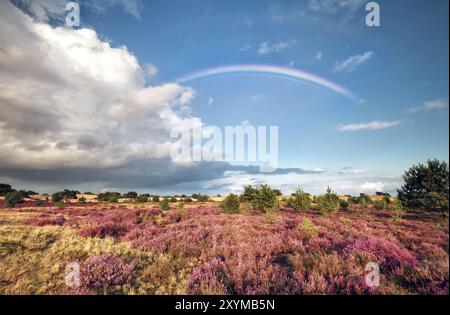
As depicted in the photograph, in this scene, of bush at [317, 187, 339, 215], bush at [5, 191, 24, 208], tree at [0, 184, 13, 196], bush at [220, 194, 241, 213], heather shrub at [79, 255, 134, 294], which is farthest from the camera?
tree at [0, 184, 13, 196]

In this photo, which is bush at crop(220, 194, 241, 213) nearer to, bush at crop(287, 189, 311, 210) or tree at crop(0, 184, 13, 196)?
bush at crop(287, 189, 311, 210)

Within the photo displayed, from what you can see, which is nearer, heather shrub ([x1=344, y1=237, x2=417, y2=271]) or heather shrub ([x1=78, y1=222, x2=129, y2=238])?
heather shrub ([x1=344, y1=237, x2=417, y2=271])

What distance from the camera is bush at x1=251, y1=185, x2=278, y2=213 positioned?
20.8 meters

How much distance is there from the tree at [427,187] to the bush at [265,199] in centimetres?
1519

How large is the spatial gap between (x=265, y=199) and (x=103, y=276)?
17.5m

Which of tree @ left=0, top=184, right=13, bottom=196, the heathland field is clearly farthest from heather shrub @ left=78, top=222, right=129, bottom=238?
tree @ left=0, top=184, right=13, bottom=196

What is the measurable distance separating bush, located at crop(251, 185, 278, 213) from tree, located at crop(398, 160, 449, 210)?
15192 mm

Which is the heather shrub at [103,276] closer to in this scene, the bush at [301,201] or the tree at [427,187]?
the tree at [427,187]

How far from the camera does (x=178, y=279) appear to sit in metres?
5.38

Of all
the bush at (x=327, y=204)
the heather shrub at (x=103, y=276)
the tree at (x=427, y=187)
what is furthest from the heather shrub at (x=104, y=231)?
the bush at (x=327, y=204)

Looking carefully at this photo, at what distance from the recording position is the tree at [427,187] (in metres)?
4.16

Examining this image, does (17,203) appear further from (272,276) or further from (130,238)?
(272,276)

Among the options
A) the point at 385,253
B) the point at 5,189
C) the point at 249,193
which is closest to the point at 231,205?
the point at 249,193
